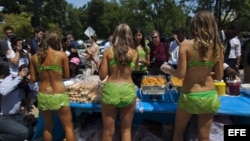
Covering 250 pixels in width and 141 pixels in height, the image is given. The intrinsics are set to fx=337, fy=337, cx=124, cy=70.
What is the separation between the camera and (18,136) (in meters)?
4.62

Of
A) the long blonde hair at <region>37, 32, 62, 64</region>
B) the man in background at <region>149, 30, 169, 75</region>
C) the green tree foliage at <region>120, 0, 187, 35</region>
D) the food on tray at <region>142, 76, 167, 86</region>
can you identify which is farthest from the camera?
the green tree foliage at <region>120, 0, 187, 35</region>

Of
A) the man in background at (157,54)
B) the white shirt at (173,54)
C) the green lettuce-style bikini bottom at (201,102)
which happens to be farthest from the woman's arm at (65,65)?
the man in background at (157,54)

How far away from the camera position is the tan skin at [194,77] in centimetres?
346

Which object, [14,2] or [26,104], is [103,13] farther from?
[26,104]

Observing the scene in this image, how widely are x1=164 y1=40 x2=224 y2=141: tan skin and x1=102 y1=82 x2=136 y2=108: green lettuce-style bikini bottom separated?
1.72 feet

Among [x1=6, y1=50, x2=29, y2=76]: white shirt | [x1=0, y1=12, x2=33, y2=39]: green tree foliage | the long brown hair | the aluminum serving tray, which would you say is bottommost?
the aluminum serving tray

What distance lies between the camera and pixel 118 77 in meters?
3.81

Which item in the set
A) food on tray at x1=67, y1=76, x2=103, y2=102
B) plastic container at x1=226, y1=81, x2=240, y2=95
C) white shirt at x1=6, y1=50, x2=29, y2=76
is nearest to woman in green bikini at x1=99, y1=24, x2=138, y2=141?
food on tray at x1=67, y1=76, x2=103, y2=102

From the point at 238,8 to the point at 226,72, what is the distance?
22945mm

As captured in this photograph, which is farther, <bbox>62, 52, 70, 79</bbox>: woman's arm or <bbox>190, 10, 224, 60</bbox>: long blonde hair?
<bbox>62, 52, 70, 79</bbox>: woman's arm

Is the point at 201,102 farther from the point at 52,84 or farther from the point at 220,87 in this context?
the point at 52,84

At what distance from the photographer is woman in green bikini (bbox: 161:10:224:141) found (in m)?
3.41

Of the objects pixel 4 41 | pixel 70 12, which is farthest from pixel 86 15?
pixel 4 41

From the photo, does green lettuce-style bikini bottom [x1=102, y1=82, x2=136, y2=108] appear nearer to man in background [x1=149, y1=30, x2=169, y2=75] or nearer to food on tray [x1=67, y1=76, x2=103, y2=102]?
food on tray [x1=67, y1=76, x2=103, y2=102]
